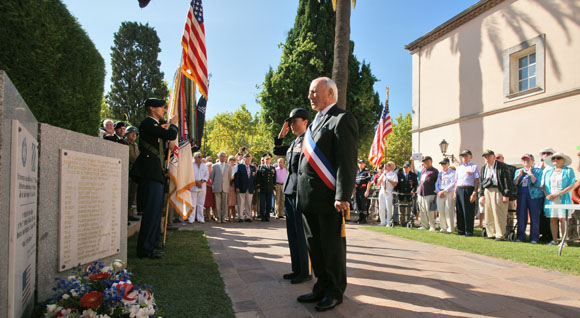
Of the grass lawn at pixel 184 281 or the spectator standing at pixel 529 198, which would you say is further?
the spectator standing at pixel 529 198

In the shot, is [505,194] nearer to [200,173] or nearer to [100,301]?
[200,173]

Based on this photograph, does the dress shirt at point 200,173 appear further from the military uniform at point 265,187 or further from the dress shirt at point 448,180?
the dress shirt at point 448,180

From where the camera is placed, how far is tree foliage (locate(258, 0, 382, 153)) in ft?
83.1

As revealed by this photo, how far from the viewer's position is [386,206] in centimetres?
1155

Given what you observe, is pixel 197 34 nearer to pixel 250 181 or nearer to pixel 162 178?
pixel 162 178

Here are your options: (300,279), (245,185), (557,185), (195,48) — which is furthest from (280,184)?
(300,279)

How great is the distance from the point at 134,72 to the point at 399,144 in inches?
1348

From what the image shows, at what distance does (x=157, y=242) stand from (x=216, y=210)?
6.65 m

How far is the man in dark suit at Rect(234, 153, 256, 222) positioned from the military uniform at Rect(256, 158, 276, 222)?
9.7 inches

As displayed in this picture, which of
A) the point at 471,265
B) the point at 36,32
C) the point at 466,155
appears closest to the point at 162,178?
the point at 36,32

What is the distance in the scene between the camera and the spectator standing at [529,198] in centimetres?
816

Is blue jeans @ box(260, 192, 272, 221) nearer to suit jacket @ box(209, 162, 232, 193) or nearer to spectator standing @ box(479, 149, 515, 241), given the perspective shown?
suit jacket @ box(209, 162, 232, 193)

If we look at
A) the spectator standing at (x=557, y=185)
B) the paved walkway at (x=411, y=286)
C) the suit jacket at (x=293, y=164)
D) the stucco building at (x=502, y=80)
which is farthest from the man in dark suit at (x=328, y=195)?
the stucco building at (x=502, y=80)

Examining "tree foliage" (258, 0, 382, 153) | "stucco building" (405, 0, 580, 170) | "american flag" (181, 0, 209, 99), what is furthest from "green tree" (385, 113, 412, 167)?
"american flag" (181, 0, 209, 99)
